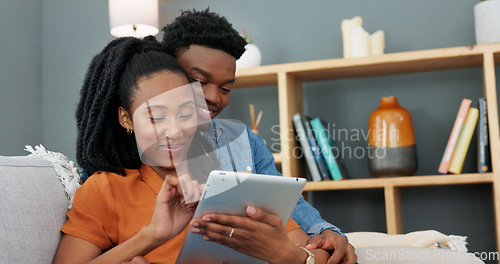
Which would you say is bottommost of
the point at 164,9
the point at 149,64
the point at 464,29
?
the point at 149,64

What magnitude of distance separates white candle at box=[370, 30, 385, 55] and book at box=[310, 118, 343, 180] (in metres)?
0.36

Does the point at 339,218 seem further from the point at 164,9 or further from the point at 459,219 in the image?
the point at 164,9

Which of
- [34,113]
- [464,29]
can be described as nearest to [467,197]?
[464,29]

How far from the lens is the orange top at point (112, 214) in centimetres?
92

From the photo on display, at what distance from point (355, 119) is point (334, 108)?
4.1 inches

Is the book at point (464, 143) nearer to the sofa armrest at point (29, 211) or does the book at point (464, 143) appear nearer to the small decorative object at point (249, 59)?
the small decorative object at point (249, 59)

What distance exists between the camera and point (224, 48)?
126 cm

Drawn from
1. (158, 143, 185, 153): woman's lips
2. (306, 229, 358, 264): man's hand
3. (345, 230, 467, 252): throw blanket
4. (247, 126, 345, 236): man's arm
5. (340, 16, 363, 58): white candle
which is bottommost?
(345, 230, 467, 252): throw blanket

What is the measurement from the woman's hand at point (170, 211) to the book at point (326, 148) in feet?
4.23

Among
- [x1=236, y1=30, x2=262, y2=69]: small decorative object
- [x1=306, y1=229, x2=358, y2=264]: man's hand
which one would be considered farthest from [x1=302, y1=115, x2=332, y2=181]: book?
[x1=306, y1=229, x2=358, y2=264]: man's hand

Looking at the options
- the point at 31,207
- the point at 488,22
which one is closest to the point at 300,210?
the point at 31,207

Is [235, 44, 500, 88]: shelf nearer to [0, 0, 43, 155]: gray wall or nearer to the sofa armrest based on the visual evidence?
[0, 0, 43, 155]: gray wall

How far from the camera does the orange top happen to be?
0.92m

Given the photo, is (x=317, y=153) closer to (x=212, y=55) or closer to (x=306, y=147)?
(x=306, y=147)
